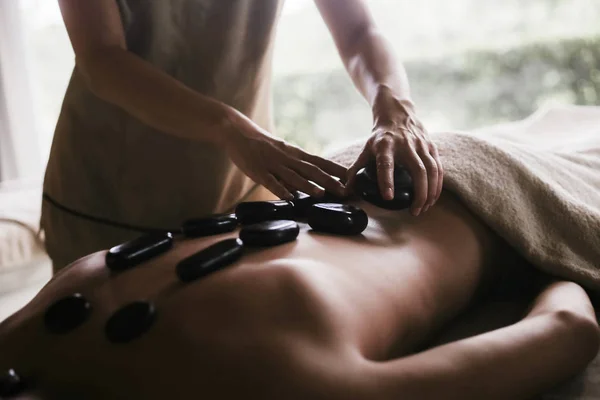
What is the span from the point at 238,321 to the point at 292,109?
2.64 m

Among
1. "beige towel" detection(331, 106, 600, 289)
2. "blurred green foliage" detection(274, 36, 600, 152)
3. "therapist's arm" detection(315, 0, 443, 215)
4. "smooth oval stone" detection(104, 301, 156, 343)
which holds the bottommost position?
"blurred green foliage" detection(274, 36, 600, 152)

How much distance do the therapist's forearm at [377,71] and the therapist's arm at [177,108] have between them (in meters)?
0.19

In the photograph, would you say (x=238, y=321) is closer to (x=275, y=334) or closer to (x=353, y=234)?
(x=275, y=334)

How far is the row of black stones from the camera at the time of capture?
49cm

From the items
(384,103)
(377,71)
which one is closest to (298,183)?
(384,103)

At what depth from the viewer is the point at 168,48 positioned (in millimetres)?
957

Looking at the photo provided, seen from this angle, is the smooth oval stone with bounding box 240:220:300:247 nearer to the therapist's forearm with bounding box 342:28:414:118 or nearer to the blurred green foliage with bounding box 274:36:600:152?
the therapist's forearm with bounding box 342:28:414:118

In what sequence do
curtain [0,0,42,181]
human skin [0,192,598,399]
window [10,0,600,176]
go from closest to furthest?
1. human skin [0,192,598,399]
2. curtain [0,0,42,181]
3. window [10,0,600,176]

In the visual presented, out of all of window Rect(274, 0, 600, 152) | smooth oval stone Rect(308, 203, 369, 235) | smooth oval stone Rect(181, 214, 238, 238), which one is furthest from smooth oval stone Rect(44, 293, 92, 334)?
window Rect(274, 0, 600, 152)

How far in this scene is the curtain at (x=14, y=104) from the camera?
247 cm

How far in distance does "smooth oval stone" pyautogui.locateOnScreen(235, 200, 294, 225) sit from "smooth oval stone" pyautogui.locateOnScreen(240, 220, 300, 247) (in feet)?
0.18

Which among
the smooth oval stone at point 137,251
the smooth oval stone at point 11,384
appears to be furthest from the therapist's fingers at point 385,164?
the smooth oval stone at point 11,384

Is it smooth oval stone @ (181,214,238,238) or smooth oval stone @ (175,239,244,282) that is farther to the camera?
smooth oval stone @ (181,214,238,238)

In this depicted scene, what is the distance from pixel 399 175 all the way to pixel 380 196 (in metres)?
0.04
